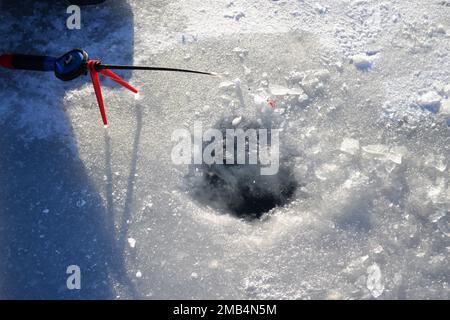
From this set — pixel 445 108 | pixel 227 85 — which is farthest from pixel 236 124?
pixel 445 108

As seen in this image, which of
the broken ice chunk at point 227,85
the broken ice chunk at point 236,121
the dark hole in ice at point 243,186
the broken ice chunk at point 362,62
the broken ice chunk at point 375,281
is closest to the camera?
the broken ice chunk at point 375,281

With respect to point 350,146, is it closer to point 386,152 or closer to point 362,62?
point 386,152

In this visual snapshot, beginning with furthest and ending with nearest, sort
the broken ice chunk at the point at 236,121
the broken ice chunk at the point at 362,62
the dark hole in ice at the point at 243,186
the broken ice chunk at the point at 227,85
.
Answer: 1. the broken ice chunk at the point at 362,62
2. the broken ice chunk at the point at 227,85
3. the broken ice chunk at the point at 236,121
4. the dark hole in ice at the point at 243,186

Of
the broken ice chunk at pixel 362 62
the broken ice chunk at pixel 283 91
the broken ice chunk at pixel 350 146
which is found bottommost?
the broken ice chunk at pixel 350 146

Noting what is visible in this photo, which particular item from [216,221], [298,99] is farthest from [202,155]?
[298,99]

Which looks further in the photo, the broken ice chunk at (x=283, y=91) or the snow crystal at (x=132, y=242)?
the broken ice chunk at (x=283, y=91)

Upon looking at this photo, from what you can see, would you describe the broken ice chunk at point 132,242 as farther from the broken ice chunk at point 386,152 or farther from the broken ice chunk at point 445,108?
the broken ice chunk at point 445,108

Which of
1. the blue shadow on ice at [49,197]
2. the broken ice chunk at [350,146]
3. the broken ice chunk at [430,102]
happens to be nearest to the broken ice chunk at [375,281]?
the broken ice chunk at [350,146]
